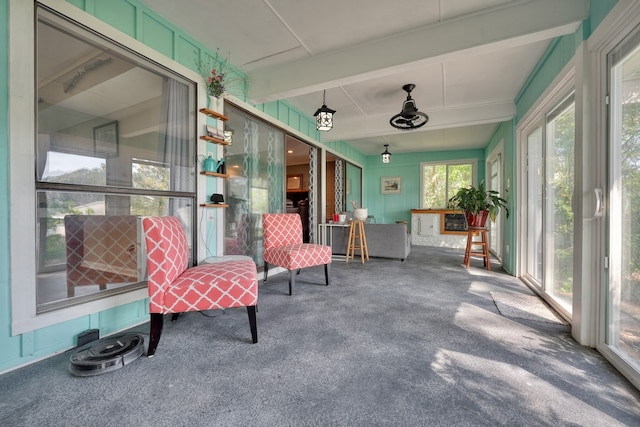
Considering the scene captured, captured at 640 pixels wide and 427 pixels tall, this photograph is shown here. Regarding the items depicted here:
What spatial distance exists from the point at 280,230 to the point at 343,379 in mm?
2137

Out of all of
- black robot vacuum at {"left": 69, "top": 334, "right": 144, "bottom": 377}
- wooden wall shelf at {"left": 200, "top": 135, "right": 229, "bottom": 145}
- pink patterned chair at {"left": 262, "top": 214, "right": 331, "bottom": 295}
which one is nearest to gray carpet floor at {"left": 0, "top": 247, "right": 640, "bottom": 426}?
black robot vacuum at {"left": 69, "top": 334, "right": 144, "bottom": 377}

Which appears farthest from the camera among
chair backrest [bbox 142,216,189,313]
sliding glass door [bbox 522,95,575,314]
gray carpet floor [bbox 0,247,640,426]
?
sliding glass door [bbox 522,95,575,314]

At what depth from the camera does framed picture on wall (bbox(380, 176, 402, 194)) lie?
25.4ft

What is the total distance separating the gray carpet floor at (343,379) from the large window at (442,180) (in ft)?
18.1

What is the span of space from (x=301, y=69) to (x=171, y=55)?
4.11 feet

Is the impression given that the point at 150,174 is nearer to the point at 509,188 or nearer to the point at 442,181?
the point at 509,188

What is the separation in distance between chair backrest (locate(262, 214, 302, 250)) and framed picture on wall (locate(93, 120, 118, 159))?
1.61 metres

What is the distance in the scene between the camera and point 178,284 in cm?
170

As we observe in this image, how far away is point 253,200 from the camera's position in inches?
136

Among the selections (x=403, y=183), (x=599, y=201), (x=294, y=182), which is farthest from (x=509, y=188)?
(x=294, y=182)

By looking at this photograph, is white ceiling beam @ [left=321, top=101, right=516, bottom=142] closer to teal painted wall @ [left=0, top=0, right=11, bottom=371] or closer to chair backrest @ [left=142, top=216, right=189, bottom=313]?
chair backrest @ [left=142, top=216, right=189, bottom=313]

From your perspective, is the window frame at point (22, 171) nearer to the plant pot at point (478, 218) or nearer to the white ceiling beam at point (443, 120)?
the white ceiling beam at point (443, 120)

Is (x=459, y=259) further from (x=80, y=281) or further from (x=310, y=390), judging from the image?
(x=80, y=281)

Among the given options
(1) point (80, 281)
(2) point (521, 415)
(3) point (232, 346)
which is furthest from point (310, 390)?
(1) point (80, 281)
